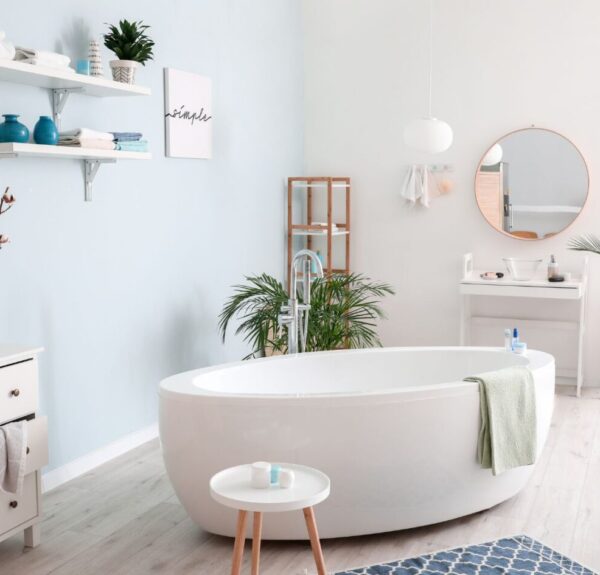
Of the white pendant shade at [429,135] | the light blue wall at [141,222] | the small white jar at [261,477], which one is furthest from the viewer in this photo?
the white pendant shade at [429,135]

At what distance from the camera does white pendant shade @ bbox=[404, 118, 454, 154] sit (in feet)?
16.2

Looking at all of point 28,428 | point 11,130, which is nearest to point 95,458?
point 28,428

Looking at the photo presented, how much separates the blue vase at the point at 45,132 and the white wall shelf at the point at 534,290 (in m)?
2.93

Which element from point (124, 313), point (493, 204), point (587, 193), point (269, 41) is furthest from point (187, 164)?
point (587, 193)

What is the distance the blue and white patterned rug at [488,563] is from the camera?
2.83 meters

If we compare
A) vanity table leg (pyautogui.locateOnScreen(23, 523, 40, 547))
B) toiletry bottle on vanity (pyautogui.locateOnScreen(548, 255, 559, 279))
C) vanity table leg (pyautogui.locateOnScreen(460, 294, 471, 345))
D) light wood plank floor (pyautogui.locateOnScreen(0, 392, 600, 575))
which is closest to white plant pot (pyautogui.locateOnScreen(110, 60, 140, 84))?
light wood plank floor (pyautogui.locateOnScreen(0, 392, 600, 575))

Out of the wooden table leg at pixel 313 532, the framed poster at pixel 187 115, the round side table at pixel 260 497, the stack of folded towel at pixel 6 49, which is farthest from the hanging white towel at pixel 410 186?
the wooden table leg at pixel 313 532

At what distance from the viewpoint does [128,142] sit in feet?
12.0

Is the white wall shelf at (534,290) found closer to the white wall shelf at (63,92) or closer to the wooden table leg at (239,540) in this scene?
the white wall shelf at (63,92)

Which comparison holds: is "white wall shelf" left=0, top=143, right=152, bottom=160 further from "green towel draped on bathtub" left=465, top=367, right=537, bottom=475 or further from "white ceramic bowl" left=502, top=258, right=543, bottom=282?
"white ceramic bowl" left=502, top=258, right=543, bottom=282

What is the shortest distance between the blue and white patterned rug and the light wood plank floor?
0.06 m

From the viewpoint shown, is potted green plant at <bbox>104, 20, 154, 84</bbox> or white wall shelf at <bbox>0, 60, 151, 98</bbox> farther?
potted green plant at <bbox>104, 20, 154, 84</bbox>

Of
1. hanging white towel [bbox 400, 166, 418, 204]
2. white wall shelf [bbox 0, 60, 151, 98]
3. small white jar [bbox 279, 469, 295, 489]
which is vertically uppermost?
white wall shelf [bbox 0, 60, 151, 98]

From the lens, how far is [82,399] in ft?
12.6
